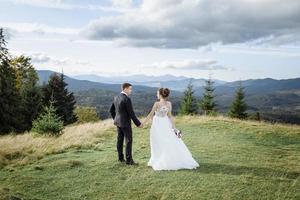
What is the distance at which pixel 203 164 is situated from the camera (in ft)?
42.7

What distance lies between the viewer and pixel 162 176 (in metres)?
11.4

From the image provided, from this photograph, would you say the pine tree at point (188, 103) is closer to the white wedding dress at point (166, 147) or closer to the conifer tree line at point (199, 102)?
the conifer tree line at point (199, 102)

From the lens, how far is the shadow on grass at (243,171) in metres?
11.6

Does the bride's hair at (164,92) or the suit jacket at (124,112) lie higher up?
the bride's hair at (164,92)

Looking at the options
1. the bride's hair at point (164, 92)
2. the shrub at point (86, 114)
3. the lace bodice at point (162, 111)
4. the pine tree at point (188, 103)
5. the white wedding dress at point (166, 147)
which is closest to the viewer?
the white wedding dress at point (166, 147)

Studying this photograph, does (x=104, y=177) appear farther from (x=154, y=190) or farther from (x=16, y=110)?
(x=16, y=110)

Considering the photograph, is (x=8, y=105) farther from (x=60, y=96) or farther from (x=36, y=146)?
(x=36, y=146)

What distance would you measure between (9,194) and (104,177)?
2901 millimetres

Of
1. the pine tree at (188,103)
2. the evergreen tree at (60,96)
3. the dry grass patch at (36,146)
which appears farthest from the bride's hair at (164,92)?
the evergreen tree at (60,96)

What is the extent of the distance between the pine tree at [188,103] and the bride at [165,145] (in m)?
38.7

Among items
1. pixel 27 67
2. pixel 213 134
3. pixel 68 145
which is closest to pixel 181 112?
pixel 27 67

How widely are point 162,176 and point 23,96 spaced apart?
122 ft

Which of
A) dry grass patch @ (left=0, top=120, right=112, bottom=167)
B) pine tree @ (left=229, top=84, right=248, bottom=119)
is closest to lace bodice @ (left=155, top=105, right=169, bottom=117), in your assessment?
dry grass patch @ (left=0, top=120, right=112, bottom=167)

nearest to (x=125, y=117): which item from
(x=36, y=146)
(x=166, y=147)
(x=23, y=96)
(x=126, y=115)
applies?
(x=126, y=115)
